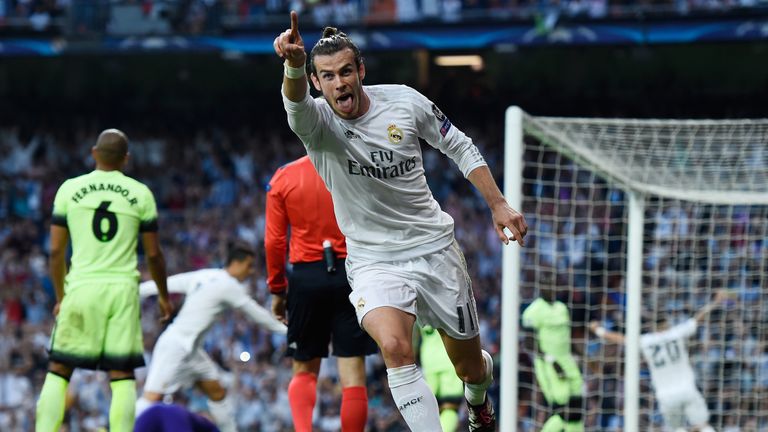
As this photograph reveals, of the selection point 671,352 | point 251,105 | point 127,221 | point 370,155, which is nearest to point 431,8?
point 251,105

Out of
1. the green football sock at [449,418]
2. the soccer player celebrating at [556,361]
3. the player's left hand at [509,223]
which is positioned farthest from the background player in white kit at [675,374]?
the player's left hand at [509,223]

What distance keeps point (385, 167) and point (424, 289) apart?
1.91 ft

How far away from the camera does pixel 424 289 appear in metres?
5.61

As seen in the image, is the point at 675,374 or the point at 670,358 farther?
the point at 675,374

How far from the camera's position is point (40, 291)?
19.0 metres

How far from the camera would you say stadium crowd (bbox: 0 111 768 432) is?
46.1ft

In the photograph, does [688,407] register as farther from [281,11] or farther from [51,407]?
[281,11]

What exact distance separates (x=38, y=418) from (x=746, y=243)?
367 inches

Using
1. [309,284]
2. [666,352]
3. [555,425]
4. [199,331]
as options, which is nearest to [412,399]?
[309,284]

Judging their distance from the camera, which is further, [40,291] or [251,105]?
[251,105]

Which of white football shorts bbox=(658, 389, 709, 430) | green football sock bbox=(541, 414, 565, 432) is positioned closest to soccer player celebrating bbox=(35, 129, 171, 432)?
green football sock bbox=(541, 414, 565, 432)

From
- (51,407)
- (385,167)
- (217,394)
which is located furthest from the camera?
(217,394)

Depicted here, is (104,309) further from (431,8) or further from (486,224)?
(431,8)

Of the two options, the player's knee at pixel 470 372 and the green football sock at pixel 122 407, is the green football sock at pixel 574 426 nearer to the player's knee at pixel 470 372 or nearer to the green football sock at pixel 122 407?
the green football sock at pixel 122 407
